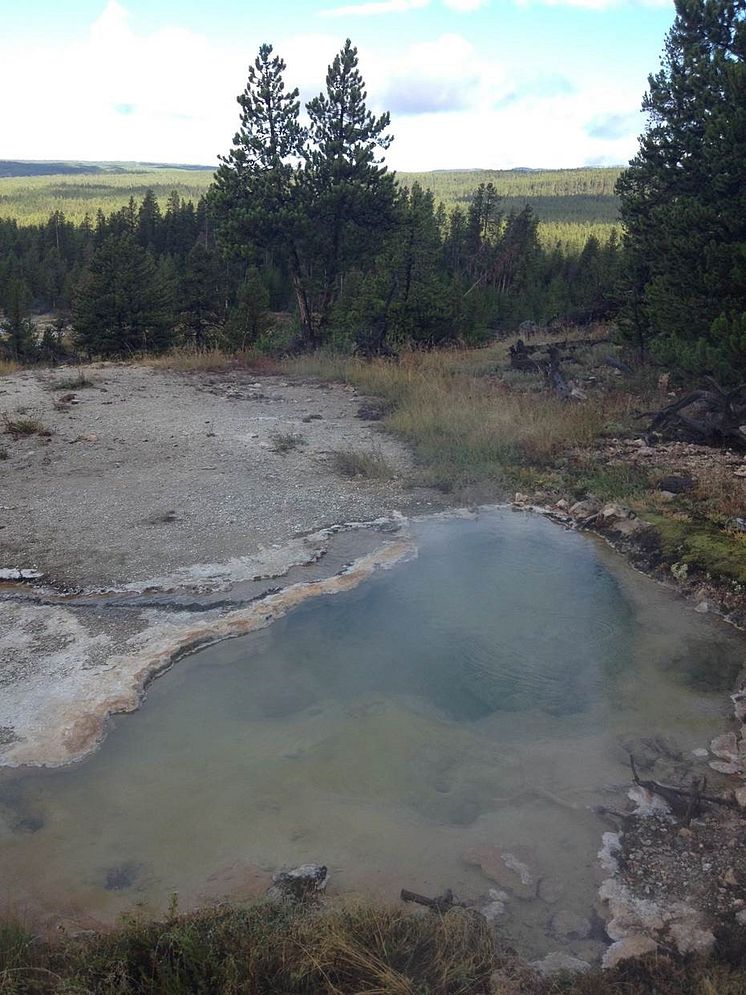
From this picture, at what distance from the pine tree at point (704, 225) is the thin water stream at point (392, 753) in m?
5.27

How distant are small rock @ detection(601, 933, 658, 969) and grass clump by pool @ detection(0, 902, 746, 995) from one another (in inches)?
1.5

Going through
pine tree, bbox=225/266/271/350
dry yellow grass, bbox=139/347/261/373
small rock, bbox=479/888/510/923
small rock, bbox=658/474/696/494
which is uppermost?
pine tree, bbox=225/266/271/350

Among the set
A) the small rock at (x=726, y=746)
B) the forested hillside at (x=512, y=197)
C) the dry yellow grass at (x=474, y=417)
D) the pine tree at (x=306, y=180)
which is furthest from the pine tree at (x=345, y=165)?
the forested hillside at (x=512, y=197)

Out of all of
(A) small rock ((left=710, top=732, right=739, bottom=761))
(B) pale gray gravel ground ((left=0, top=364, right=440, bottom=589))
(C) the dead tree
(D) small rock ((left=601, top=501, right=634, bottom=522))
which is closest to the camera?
(A) small rock ((left=710, top=732, right=739, bottom=761))

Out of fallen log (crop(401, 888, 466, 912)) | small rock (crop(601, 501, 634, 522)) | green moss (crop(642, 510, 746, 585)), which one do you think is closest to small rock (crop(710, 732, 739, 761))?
fallen log (crop(401, 888, 466, 912))

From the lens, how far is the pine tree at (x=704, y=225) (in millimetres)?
9305

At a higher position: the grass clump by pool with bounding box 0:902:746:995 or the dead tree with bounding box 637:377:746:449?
the dead tree with bounding box 637:377:746:449

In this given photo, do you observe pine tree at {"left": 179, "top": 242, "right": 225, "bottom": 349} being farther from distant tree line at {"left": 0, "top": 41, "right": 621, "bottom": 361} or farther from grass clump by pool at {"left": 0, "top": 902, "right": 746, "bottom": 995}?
grass clump by pool at {"left": 0, "top": 902, "right": 746, "bottom": 995}

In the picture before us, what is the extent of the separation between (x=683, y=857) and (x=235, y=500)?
17.0ft

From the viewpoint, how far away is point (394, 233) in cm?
1900

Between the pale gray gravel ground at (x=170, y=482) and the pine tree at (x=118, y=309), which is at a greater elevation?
the pine tree at (x=118, y=309)

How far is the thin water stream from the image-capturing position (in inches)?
123

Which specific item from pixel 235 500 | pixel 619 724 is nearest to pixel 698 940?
pixel 619 724

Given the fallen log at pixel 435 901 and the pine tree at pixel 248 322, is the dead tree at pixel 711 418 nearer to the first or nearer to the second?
the fallen log at pixel 435 901
